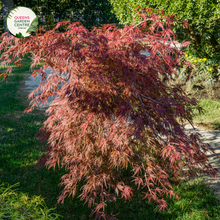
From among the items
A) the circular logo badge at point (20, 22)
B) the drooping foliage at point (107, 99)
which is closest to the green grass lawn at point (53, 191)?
the drooping foliage at point (107, 99)

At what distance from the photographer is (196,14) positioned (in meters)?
5.11

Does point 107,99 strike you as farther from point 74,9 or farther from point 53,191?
point 74,9

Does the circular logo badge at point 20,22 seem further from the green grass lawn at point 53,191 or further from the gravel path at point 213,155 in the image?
the gravel path at point 213,155

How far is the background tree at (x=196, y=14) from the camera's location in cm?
486

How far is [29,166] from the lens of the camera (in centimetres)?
371

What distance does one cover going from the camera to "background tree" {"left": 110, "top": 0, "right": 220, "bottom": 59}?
486 cm

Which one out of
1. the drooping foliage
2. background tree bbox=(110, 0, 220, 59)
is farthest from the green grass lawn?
background tree bbox=(110, 0, 220, 59)

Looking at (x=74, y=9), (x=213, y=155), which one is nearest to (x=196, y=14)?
(x=213, y=155)

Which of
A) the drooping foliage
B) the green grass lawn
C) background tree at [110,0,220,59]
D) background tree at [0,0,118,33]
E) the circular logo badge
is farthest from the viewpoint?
background tree at [0,0,118,33]

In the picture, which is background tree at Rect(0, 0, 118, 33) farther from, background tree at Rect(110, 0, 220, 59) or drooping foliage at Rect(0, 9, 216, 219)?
drooping foliage at Rect(0, 9, 216, 219)

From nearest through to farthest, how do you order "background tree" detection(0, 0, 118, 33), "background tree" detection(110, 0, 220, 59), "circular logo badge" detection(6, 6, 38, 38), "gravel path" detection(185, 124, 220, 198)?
1. "gravel path" detection(185, 124, 220, 198)
2. "circular logo badge" detection(6, 6, 38, 38)
3. "background tree" detection(110, 0, 220, 59)
4. "background tree" detection(0, 0, 118, 33)

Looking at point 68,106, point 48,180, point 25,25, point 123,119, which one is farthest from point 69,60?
point 25,25

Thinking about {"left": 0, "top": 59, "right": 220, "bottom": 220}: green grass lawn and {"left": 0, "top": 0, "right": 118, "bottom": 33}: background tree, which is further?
{"left": 0, "top": 0, "right": 118, "bottom": 33}: background tree

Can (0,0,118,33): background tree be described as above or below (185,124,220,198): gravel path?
above
